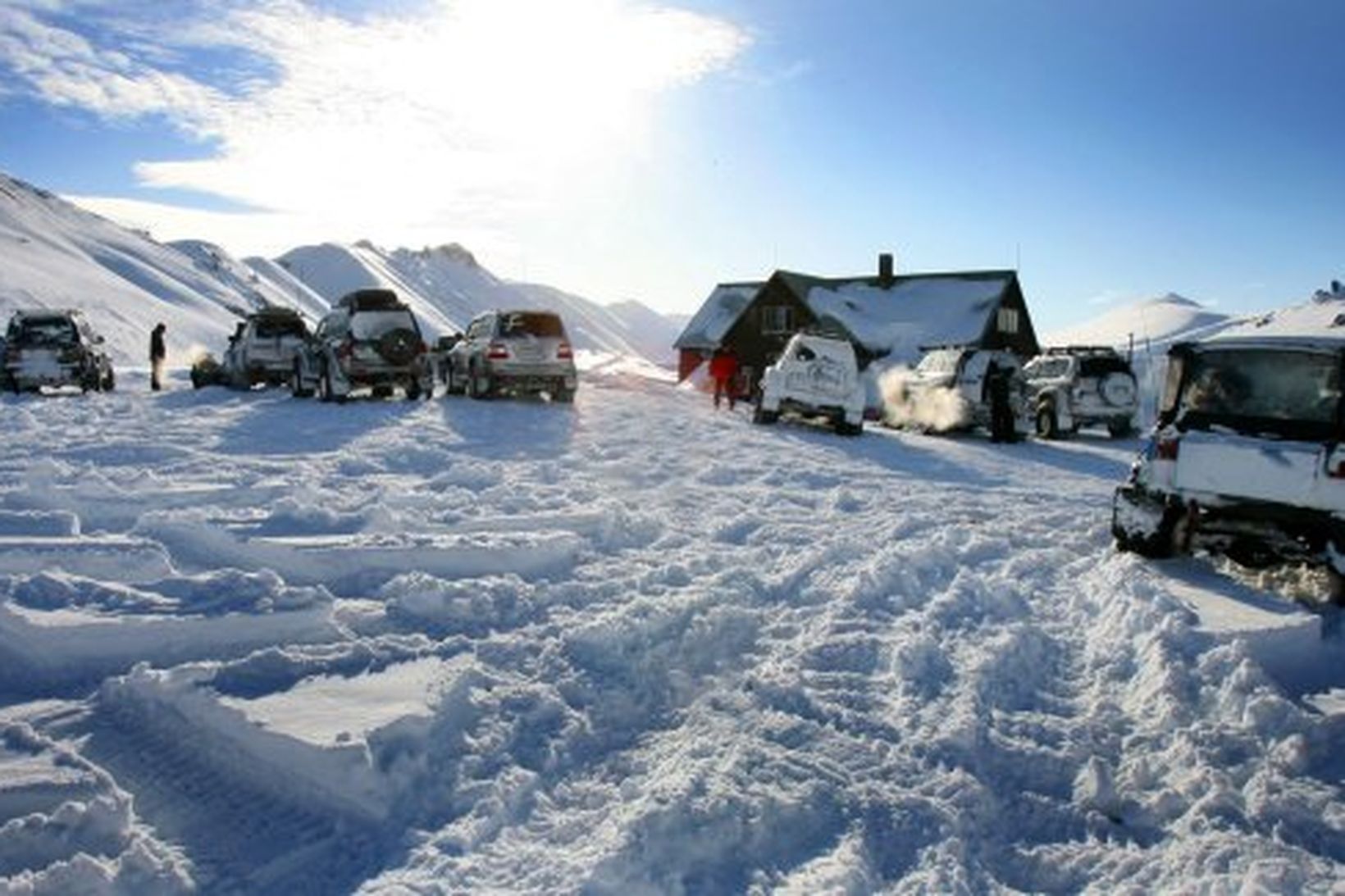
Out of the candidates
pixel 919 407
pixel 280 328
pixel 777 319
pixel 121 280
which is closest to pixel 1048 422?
pixel 919 407

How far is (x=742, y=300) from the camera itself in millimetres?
52719

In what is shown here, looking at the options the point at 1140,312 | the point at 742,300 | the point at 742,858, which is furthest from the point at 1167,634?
the point at 1140,312

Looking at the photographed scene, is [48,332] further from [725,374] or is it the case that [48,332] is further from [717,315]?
[717,315]

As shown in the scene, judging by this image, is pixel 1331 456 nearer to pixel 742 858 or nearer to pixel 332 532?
pixel 742 858

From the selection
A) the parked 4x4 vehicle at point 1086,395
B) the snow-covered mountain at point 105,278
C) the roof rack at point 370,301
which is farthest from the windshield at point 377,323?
the snow-covered mountain at point 105,278

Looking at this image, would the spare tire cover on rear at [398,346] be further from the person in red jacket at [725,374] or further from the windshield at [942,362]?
the windshield at [942,362]

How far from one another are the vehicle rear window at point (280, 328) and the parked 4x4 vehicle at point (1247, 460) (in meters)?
19.3

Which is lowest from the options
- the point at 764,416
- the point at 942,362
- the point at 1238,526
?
the point at 1238,526

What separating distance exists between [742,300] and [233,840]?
49794mm

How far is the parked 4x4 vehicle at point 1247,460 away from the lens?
7.13 m

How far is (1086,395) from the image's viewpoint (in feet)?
69.5

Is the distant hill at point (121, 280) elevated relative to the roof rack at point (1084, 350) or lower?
elevated

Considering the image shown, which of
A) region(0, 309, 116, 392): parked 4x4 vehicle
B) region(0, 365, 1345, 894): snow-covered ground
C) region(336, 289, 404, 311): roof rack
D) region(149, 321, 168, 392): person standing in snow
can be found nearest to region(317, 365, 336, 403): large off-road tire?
region(336, 289, 404, 311): roof rack

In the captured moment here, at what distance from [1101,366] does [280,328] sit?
17.1 m
